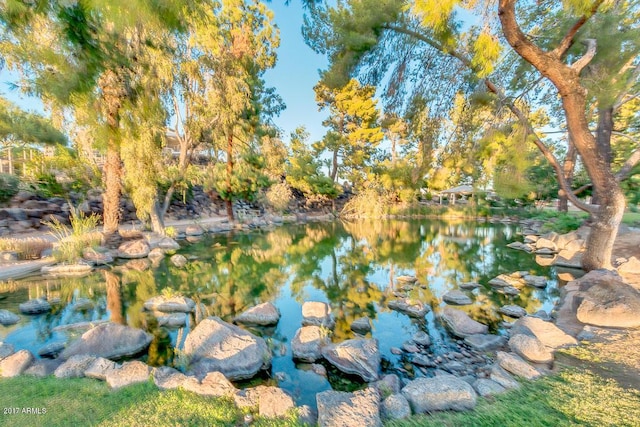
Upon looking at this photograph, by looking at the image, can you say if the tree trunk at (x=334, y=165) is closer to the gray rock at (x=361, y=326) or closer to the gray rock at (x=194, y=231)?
the gray rock at (x=194, y=231)

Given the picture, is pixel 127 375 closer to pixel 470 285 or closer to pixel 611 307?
pixel 611 307

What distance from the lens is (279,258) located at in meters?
8.52

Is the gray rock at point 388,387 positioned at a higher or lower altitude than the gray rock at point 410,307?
higher

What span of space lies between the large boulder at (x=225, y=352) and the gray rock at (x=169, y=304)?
1.62 metres

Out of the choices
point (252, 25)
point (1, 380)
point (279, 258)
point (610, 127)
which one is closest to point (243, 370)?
point (1, 380)

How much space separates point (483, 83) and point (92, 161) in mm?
11526

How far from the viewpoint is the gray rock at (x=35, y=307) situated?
13.8 ft

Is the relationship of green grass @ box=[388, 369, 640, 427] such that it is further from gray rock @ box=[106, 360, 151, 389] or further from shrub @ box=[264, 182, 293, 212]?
shrub @ box=[264, 182, 293, 212]

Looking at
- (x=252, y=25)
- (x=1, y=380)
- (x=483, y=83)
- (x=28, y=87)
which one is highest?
(x=252, y=25)

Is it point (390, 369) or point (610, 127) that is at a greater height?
point (610, 127)

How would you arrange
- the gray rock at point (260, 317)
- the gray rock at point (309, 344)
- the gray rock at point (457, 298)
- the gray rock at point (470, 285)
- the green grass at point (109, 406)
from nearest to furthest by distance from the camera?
the green grass at point (109, 406)
the gray rock at point (309, 344)
the gray rock at point (260, 317)
the gray rock at point (457, 298)
the gray rock at point (470, 285)

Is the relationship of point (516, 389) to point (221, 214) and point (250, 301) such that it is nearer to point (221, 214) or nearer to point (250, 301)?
point (250, 301)

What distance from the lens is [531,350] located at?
2674 millimetres

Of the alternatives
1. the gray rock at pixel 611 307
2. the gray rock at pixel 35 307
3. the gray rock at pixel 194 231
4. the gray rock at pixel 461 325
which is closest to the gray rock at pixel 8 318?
the gray rock at pixel 35 307
